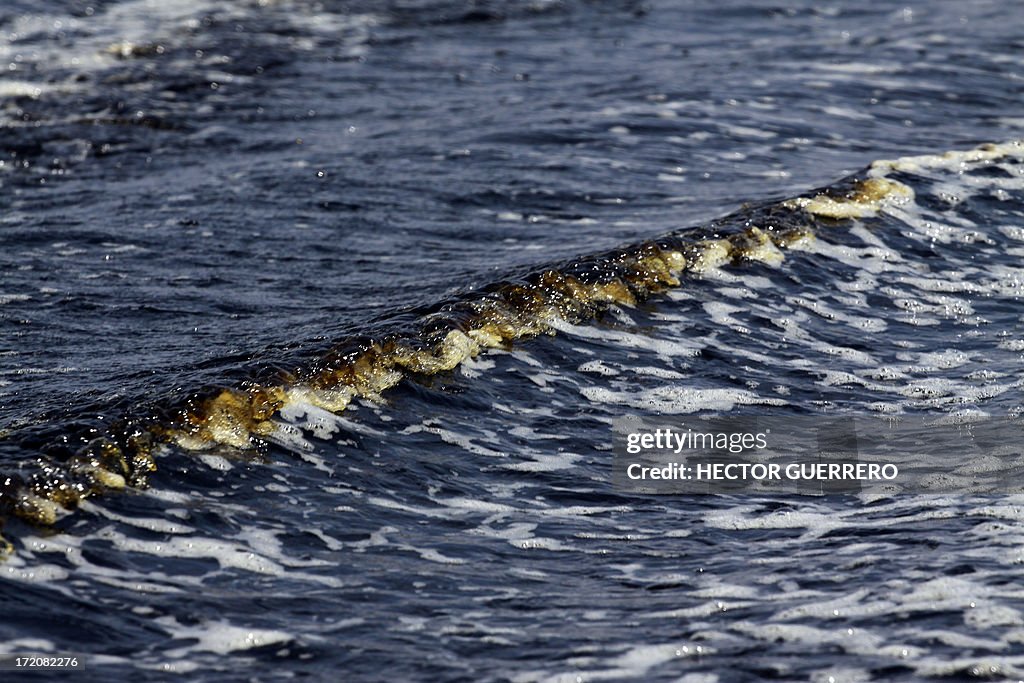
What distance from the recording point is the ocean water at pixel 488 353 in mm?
3863

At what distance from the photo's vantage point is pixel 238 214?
8.08 meters

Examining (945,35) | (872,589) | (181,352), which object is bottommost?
(872,589)

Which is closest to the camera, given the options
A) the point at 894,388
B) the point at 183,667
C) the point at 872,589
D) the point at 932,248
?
the point at 183,667

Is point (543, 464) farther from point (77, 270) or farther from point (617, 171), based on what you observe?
point (617, 171)

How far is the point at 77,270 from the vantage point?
7.09 metres

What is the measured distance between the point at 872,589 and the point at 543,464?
1467mm

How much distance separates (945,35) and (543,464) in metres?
9.81

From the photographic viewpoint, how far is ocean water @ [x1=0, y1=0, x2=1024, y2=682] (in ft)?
12.7

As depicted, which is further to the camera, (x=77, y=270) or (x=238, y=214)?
(x=238, y=214)

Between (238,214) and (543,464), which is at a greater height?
(238,214)

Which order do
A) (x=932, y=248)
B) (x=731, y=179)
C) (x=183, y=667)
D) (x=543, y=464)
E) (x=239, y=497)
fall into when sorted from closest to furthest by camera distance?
(x=183, y=667) < (x=239, y=497) < (x=543, y=464) < (x=932, y=248) < (x=731, y=179)

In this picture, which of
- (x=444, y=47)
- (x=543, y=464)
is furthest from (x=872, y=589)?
(x=444, y=47)

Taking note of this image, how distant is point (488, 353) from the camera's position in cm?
588

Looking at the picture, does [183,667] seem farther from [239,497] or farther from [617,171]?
[617,171]
